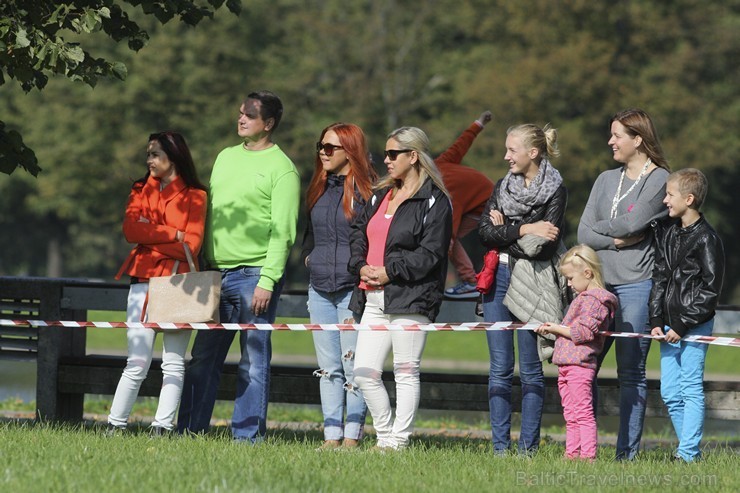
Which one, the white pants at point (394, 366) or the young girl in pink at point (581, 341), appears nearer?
the young girl in pink at point (581, 341)

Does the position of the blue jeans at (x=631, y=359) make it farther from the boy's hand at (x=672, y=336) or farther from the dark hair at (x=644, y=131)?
the dark hair at (x=644, y=131)

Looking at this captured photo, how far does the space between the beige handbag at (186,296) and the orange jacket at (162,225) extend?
0.68 feet

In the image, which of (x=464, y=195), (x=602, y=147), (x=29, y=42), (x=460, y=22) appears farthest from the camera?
(x=460, y=22)

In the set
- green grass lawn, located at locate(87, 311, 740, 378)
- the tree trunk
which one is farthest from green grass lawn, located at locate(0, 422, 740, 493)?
the tree trunk

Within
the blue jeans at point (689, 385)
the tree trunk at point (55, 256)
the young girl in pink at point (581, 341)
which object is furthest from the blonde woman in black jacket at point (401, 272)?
the tree trunk at point (55, 256)

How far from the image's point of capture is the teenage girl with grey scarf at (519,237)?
7977mm

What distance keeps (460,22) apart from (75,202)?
14649 mm

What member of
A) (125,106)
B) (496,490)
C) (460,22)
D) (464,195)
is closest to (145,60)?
(125,106)

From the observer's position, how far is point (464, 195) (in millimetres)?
9859

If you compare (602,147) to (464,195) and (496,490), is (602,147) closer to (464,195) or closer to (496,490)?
(464,195)

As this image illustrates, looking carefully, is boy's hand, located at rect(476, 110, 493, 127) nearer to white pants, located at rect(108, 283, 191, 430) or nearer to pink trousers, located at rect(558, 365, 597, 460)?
pink trousers, located at rect(558, 365, 597, 460)

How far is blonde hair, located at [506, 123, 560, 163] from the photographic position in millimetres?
8023

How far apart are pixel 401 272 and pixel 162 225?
1695 mm

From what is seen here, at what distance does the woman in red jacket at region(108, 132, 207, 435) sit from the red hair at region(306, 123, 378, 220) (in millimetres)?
771
